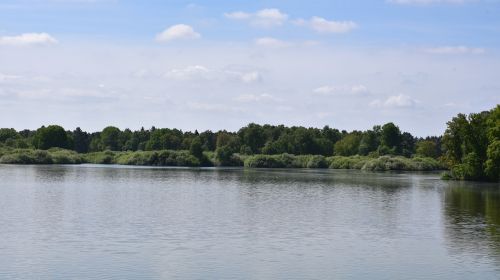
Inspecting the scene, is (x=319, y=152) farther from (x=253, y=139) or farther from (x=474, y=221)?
(x=474, y=221)

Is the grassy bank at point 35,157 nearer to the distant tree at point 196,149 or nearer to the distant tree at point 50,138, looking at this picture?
the distant tree at point 50,138

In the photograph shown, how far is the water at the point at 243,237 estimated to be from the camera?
88.4ft

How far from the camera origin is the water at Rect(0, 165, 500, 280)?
27.0 metres

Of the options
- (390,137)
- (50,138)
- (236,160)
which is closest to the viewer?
(236,160)

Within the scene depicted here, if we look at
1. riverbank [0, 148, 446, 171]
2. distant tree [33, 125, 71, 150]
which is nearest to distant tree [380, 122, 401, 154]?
riverbank [0, 148, 446, 171]

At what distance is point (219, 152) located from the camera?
164m

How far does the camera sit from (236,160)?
170125mm

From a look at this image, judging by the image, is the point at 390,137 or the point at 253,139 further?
the point at 253,139

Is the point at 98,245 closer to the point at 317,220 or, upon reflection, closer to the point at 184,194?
the point at 317,220

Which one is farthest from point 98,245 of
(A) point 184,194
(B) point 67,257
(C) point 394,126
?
(C) point 394,126

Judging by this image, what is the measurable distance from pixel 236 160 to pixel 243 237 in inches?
5311

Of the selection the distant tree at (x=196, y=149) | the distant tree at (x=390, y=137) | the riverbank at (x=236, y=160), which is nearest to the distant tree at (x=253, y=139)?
the riverbank at (x=236, y=160)

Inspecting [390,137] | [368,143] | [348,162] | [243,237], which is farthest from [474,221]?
[368,143]

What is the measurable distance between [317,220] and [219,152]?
121m
